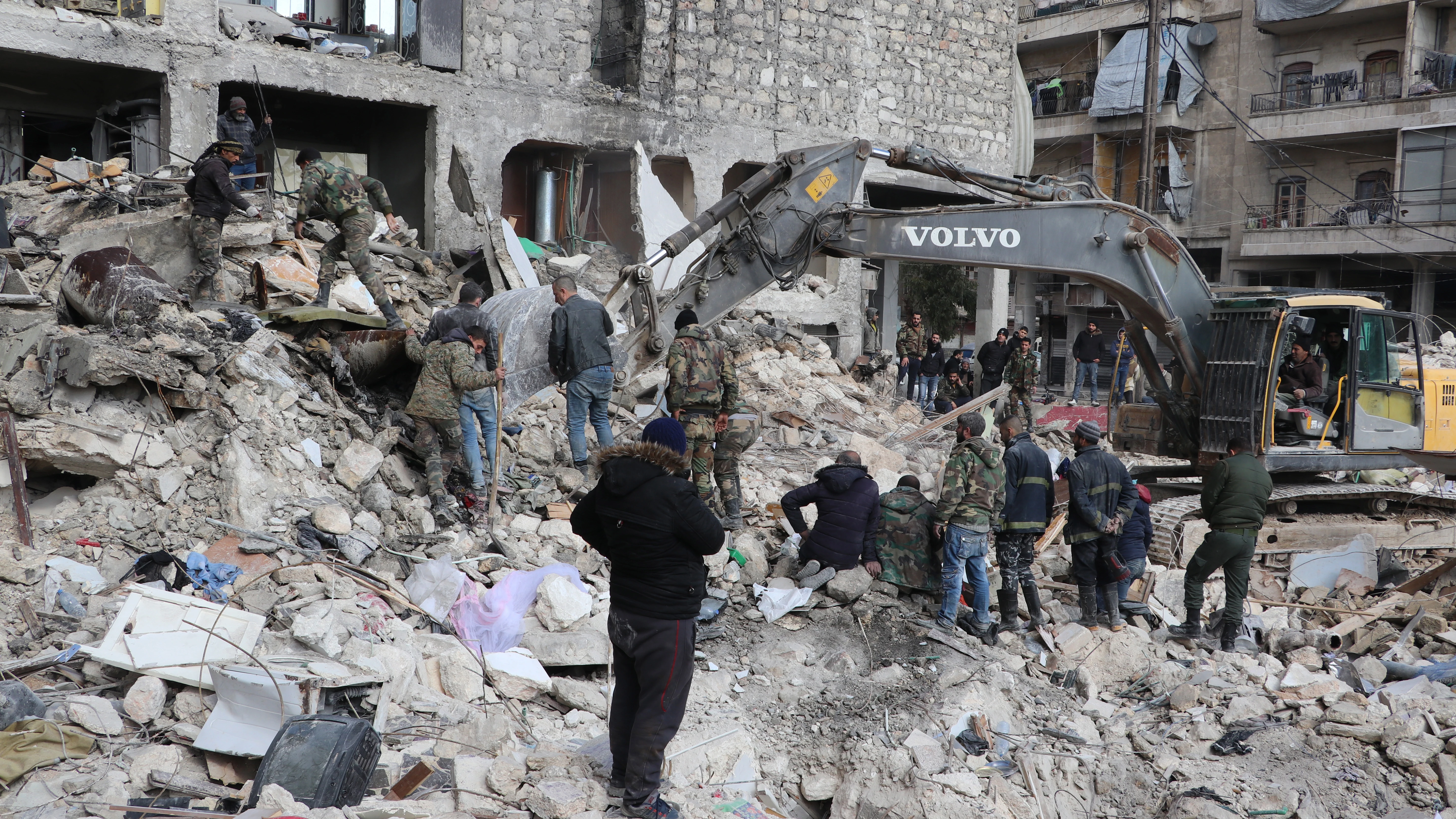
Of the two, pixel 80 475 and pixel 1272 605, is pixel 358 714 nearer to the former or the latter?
pixel 80 475

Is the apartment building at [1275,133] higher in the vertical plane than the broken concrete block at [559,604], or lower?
higher

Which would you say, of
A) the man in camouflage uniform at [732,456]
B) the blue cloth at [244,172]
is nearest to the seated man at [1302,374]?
the man in camouflage uniform at [732,456]

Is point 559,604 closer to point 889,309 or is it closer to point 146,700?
point 146,700

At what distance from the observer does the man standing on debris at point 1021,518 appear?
714cm

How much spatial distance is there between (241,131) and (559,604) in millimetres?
7767

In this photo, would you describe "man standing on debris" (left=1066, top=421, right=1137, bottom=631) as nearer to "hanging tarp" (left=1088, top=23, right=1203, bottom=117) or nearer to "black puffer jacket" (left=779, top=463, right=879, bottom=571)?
"black puffer jacket" (left=779, top=463, right=879, bottom=571)

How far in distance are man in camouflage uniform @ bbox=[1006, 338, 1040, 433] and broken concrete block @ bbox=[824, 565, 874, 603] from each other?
24.3 ft

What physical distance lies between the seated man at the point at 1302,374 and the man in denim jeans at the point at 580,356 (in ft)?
18.7

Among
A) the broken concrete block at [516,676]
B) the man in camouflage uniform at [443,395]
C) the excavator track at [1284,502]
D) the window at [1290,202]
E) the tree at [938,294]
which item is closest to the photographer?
the broken concrete block at [516,676]

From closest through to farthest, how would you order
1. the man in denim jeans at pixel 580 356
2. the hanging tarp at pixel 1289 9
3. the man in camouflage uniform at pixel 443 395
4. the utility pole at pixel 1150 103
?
the man in camouflage uniform at pixel 443 395, the man in denim jeans at pixel 580 356, the utility pole at pixel 1150 103, the hanging tarp at pixel 1289 9

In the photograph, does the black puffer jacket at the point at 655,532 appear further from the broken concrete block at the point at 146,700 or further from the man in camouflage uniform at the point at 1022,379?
the man in camouflage uniform at the point at 1022,379

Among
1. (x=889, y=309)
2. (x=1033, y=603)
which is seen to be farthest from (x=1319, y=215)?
(x=1033, y=603)

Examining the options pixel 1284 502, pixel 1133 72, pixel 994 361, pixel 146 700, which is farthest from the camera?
pixel 1133 72

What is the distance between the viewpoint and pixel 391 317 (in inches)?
370
